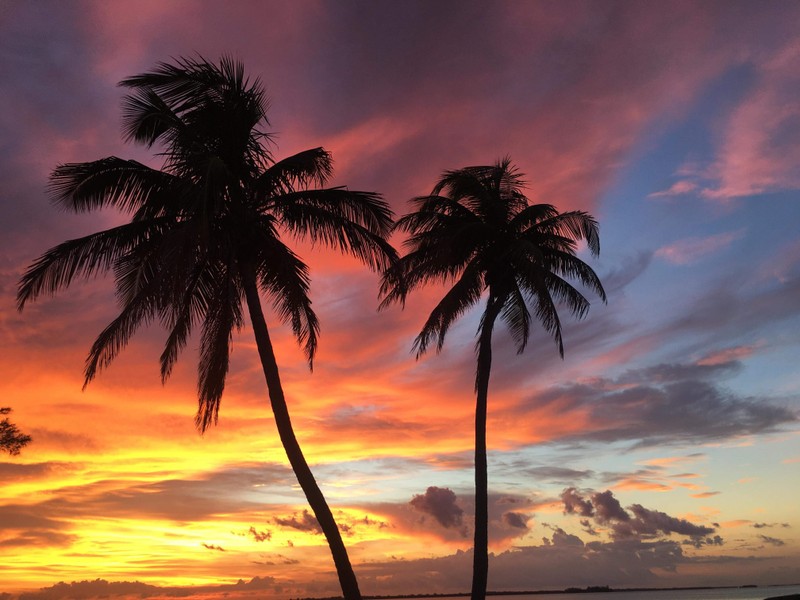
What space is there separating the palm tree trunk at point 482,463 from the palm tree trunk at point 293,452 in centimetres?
557

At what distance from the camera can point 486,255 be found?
2478cm

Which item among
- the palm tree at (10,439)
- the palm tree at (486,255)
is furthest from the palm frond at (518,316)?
the palm tree at (10,439)

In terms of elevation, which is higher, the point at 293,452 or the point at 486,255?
the point at 486,255

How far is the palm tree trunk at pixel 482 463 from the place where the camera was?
22062 millimetres

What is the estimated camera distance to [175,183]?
18.7 m

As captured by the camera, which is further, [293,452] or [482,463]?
[482,463]

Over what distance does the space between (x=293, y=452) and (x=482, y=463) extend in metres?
7.17

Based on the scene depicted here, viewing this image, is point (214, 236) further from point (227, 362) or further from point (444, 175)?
point (444, 175)

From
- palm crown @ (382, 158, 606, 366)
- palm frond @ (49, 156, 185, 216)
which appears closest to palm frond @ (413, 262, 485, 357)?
palm crown @ (382, 158, 606, 366)

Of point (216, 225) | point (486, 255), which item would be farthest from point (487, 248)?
point (216, 225)

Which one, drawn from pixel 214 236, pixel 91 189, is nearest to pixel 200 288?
pixel 214 236

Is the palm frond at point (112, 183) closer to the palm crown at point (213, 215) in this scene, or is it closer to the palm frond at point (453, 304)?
the palm crown at point (213, 215)

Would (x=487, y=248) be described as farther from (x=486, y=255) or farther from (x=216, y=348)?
(x=216, y=348)

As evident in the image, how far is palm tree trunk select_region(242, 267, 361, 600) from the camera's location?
1750 centimetres
